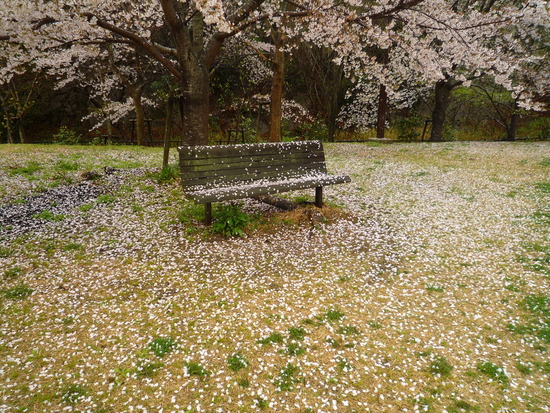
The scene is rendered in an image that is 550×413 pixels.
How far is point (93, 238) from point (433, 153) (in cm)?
1349

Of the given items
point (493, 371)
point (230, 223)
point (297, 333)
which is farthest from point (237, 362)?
point (230, 223)

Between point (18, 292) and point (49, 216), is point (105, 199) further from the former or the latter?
point (18, 292)

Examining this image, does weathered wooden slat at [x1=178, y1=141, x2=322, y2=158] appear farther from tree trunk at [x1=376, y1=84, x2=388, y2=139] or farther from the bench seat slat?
tree trunk at [x1=376, y1=84, x2=388, y2=139]

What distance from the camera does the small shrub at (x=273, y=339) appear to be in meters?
3.27

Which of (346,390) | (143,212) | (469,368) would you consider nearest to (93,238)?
(143,212)

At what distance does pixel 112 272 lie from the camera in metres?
4.44

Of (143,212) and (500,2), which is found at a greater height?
(500,2)

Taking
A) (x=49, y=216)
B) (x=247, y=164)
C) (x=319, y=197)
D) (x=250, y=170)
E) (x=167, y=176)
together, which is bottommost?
(x=49, y=216)

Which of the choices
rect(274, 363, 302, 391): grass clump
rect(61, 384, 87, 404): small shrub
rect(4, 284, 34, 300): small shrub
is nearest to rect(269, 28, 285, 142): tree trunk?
rect(4, 284, 34, 300): small shrub

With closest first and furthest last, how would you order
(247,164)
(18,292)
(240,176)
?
(18,292)
(240,176)
(247,164)

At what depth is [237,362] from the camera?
3.00m

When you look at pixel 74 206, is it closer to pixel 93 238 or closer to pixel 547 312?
pixel 93 238

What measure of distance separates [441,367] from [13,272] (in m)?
5.42

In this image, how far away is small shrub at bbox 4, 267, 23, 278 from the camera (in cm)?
425
